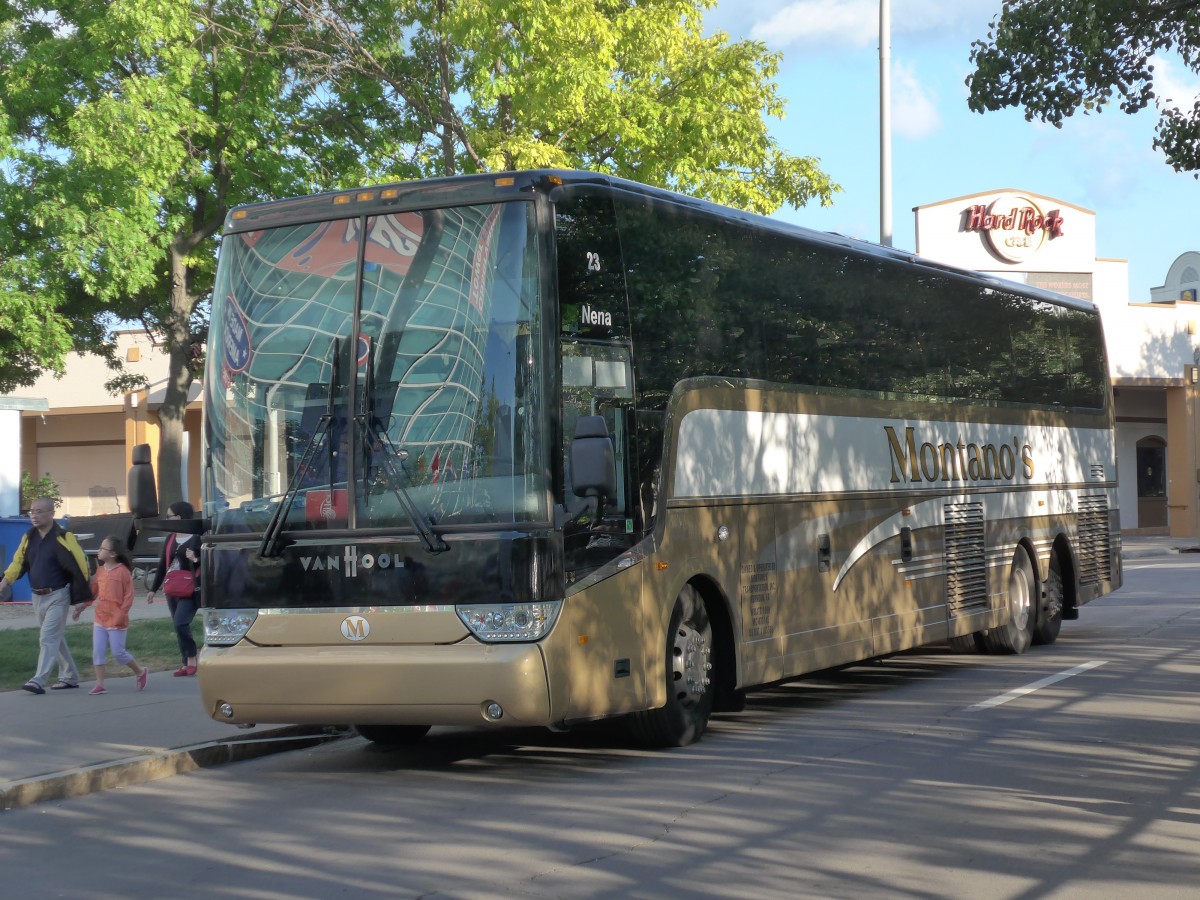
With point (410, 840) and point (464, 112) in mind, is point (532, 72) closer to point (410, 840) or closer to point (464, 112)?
point (464, 112)

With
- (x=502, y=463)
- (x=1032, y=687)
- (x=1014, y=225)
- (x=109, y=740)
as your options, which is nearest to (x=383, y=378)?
(x=502, y=463)

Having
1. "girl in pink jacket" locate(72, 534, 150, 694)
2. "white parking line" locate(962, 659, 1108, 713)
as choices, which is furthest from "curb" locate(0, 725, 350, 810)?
"white parking line" locate(962, 659, 1108, 713)

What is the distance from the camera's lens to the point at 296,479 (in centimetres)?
944

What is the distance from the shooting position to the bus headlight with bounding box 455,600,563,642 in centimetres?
891

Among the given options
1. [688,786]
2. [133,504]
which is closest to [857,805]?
[688,786]

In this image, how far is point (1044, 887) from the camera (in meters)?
6.43

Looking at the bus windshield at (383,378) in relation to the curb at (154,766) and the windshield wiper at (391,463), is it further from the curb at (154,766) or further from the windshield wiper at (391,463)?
the curb at (154,766)

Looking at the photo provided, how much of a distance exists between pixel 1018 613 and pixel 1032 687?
3367 millimetres

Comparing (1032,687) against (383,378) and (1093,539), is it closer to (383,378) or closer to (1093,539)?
(1093,539)

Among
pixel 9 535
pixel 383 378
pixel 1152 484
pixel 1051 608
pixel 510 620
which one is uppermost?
pixel 383 378

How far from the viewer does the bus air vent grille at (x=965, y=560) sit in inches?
581

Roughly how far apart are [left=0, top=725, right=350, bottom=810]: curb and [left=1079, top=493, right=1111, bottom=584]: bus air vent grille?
393 inches

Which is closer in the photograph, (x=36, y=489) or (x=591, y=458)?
(x=591, y=458)

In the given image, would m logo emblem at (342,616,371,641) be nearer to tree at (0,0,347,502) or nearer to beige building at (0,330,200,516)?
tree at (0,0,347,502)
